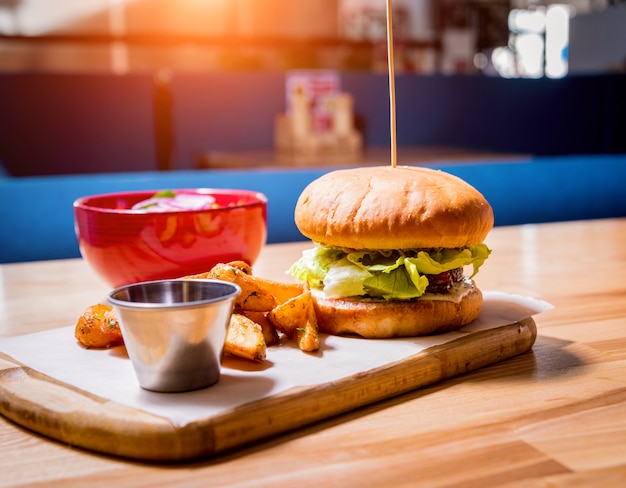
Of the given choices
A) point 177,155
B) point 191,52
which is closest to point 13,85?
point 177,155

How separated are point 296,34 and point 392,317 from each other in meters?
11.2

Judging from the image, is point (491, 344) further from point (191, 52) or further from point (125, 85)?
point (191, 52)

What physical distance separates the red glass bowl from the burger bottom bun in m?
0.35

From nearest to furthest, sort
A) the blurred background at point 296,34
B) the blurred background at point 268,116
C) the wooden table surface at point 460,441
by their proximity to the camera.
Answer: the wooden table surface at point 460,441
the blurred background at point 268,116
the blurred background at point 296,34

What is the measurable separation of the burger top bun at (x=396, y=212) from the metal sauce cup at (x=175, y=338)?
0.33m

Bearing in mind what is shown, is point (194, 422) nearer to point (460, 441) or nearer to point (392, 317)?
point (460, 441)

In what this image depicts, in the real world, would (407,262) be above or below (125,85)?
below

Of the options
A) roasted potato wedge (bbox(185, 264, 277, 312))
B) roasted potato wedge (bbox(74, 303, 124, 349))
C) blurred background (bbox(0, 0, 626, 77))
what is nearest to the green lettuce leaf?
roasted potato wedge (bbox(185, 264, 277, 312))

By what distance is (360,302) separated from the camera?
1.23 meters

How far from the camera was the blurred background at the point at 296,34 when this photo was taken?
809 centimetres

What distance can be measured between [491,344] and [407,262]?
18cm

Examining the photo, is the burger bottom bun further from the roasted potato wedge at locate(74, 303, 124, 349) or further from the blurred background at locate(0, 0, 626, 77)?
the blurred background at locate(0, 0, 626, 77)

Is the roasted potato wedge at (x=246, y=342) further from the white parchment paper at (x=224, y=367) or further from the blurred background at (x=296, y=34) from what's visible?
the blurred background at (x=296, y=34)

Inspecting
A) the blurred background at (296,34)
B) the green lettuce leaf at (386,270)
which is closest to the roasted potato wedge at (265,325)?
the green lettuce leaf at (386,270)
